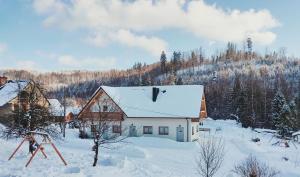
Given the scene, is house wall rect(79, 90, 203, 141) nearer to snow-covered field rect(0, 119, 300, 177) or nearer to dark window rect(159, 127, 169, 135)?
dark window rect(159, 127, 169, 135)

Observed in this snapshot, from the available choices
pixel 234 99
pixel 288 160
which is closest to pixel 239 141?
pixel 288 160

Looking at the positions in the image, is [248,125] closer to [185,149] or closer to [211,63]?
[185,149]

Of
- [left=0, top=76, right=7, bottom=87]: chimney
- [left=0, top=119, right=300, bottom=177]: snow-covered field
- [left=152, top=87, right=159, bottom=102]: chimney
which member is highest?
[left=0, top=76, right=7, bottom=87]: chimney

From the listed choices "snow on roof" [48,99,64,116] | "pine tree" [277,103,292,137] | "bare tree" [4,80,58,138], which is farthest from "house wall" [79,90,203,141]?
"pine tree" [277,103,292,137]

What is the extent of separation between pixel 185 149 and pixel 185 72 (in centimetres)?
15049

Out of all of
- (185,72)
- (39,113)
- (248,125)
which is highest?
(185,72)

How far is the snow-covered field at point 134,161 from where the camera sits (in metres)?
18.4

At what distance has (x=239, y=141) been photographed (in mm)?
41625

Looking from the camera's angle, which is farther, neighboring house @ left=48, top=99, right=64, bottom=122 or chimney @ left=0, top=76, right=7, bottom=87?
chimney @ left=0, top=76, right=7, bottom=87

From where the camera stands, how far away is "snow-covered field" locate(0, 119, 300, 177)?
1842cm

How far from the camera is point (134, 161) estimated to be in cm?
2373

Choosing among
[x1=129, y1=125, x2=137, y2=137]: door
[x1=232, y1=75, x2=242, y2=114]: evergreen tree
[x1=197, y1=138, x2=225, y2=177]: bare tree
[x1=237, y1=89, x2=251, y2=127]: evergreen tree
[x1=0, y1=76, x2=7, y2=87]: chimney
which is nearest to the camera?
[x1=197, y1=138, x2=225, y2=177]: bare tree

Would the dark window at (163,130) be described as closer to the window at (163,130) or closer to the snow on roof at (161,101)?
the window at (163,130)

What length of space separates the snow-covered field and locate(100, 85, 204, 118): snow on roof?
378cm
